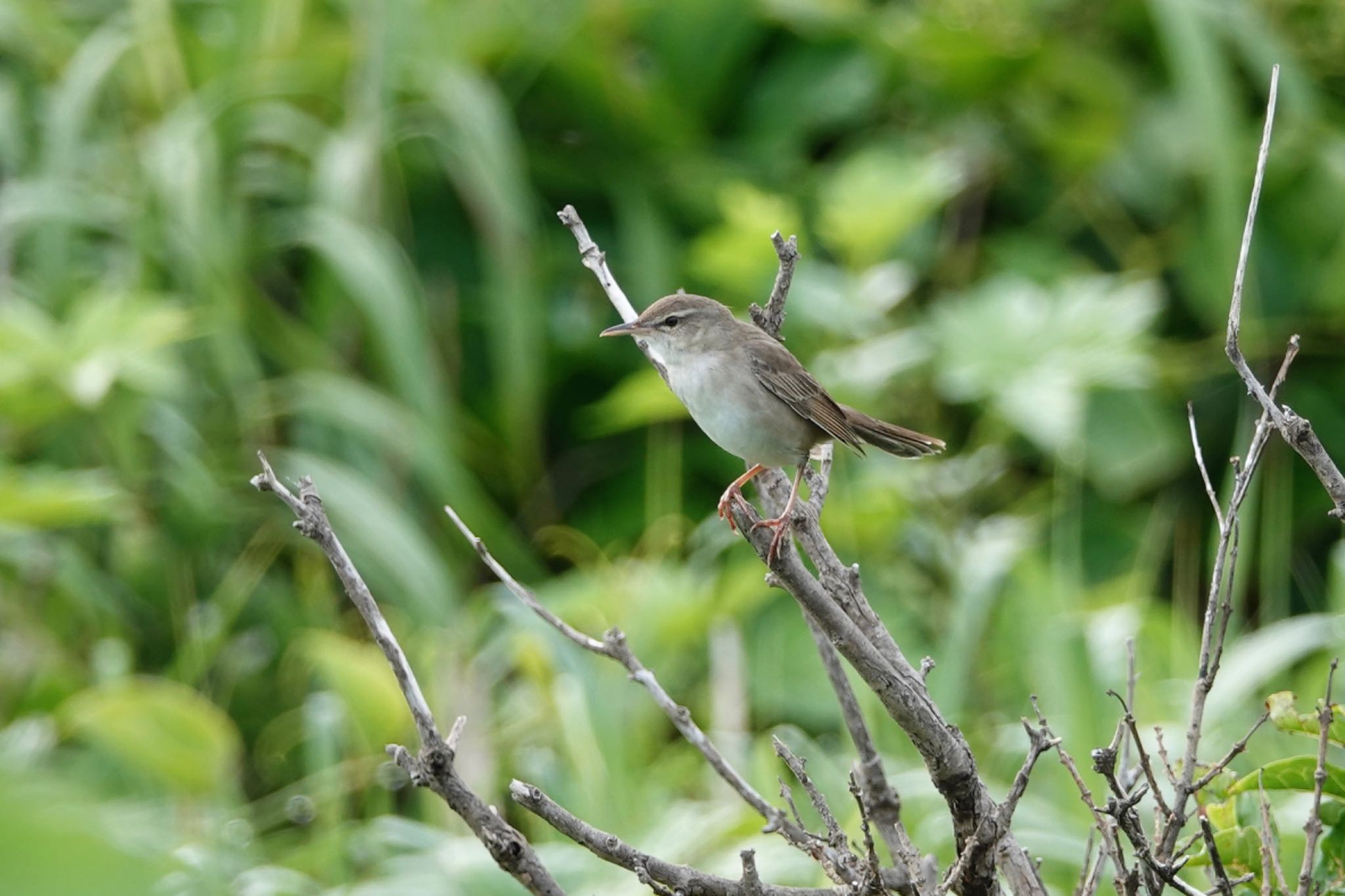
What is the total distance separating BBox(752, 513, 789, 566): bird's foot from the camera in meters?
1.42

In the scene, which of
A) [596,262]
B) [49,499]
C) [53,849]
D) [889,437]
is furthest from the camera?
[49,499]

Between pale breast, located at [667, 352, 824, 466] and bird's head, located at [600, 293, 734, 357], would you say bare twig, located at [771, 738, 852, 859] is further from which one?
bird's head, located at [600, 293, 734, 357]

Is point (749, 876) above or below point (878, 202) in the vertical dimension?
below

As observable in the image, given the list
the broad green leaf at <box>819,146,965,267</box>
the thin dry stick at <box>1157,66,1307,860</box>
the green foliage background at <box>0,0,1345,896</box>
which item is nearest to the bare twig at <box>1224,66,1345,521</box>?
the thin dry stick at <box>1157,66,1307,860</box>

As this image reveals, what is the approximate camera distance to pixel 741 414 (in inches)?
88.1

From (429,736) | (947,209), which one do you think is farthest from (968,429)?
(429,736)

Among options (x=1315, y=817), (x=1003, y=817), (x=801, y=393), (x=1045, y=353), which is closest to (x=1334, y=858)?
(x=1315, y=817)

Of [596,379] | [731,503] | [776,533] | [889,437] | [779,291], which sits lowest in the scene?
[776,533]

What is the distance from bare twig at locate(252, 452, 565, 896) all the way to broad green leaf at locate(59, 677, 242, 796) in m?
1.71

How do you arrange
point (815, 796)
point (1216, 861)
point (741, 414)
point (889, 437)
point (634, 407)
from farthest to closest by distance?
point (634, 407)
point (889, 437)
point (741, 414)
point (815, 796)
point (1216, 861)

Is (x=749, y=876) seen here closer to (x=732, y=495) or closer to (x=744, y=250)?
(x=732, y=495)

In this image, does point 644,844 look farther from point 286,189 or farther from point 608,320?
point 286,189

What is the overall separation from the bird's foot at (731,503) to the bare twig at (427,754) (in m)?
0.58

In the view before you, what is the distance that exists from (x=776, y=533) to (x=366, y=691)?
1.77m
